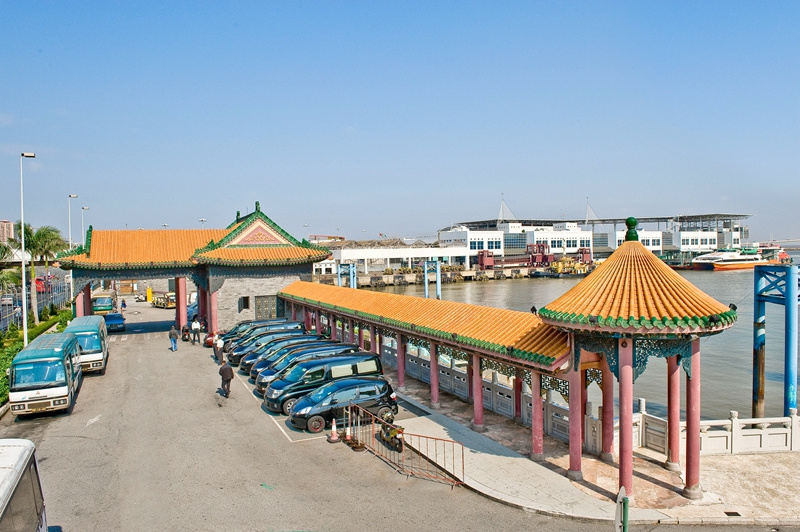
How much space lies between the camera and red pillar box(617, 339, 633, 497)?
42.5 feet

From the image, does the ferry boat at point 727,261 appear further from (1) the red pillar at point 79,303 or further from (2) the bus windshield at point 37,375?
(2) the bus windshield at point 37,375

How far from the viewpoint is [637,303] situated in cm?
1303

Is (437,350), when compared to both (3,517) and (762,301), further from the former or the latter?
(3,517)

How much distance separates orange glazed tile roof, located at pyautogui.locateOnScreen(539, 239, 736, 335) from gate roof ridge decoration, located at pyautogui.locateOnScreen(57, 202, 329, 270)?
2843 centimetres

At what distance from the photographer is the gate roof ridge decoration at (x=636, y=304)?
40.5 ft

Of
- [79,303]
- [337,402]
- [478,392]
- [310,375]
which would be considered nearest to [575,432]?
[478,392]

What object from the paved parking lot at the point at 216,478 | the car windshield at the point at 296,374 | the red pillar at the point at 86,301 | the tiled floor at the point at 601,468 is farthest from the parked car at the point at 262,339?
the red pillar at the point at 86,301

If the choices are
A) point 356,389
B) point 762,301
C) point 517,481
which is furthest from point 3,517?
point 762,301

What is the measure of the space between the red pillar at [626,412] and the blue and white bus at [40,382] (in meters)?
18.2

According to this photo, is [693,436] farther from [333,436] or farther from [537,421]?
[333,436]

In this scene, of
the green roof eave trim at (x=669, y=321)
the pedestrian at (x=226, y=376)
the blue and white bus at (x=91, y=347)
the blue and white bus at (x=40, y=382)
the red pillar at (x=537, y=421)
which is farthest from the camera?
the blue and white bus at (x=91, y=347)

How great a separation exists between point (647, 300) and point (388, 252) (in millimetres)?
89940

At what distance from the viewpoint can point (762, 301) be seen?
804 inches

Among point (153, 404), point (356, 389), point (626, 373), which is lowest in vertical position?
point (153, 404)
